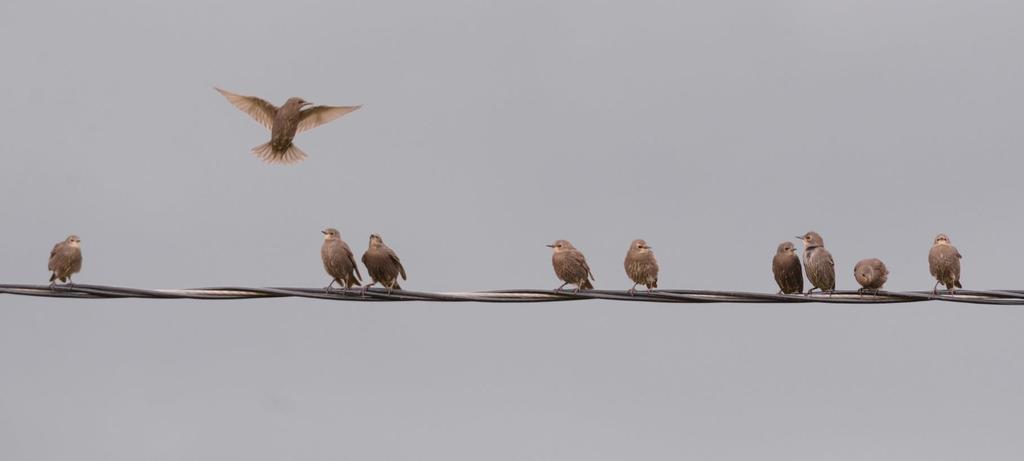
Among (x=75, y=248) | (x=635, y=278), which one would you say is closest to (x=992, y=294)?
(x=635, y=278)

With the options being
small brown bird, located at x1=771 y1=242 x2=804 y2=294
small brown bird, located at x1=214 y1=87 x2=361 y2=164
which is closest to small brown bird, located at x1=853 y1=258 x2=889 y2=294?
small brown bird, located at x1=771 y1=242 x2=804 y2=294

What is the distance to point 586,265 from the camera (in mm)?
17609

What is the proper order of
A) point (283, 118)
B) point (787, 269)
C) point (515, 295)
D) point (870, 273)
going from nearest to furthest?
point (515, 295) < point (870, 273) < point (787, 269) < point (283, 118)

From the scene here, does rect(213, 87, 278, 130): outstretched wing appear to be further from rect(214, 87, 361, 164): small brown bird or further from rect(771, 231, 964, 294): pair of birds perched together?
rect(771, 231, 964, 294): pair of birds perched together

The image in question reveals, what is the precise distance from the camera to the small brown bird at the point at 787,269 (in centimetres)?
1750

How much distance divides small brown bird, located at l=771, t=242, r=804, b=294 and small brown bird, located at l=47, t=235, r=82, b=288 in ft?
21.6

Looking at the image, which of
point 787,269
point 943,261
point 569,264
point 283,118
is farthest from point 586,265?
point 283,118

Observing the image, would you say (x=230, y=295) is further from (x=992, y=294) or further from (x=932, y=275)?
(x=932, y=275)

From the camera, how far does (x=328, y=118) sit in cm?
2072

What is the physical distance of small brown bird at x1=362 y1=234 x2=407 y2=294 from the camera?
1670cm

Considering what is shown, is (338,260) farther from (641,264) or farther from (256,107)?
(256,107)

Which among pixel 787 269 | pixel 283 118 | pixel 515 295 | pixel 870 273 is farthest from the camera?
pixel 283 118

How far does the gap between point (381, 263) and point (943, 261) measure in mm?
5173

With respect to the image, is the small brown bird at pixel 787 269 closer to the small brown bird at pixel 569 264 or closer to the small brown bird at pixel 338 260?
the small brown bird at pixel 569 264
